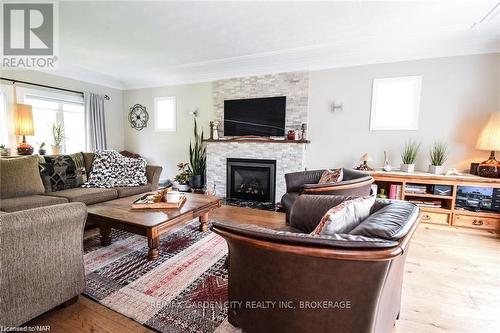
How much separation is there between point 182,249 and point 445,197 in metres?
3.36

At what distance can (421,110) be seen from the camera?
3434 millimetres

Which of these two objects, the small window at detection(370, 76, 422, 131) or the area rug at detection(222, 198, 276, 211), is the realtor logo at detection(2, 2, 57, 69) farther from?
the small window at detection(370, 76, 422, 131)

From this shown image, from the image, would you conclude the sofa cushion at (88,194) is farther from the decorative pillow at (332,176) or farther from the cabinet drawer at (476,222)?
the cabinet drawer at (476,222)

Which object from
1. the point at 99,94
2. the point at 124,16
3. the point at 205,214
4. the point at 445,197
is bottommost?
the point at 205,214

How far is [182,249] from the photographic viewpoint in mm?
2338

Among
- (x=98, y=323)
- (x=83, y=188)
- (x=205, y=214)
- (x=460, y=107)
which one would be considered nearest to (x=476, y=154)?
(x=460, y=107)

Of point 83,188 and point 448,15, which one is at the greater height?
point 448,15

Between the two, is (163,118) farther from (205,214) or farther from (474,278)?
(474,278)

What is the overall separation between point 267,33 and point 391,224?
2847 millimetres

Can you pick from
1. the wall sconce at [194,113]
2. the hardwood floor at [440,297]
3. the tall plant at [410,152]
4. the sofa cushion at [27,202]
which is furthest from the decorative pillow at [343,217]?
the wall sconce at [194,113]

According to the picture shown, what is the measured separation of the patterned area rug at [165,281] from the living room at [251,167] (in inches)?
0.6

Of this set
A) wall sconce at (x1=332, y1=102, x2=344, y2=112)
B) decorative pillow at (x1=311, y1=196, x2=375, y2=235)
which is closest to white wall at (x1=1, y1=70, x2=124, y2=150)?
wall sconce at (x1=332, y1=102, x2=344, y2=112)

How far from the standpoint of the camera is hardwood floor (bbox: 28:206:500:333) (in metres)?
1.40

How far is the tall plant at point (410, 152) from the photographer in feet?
11.2
